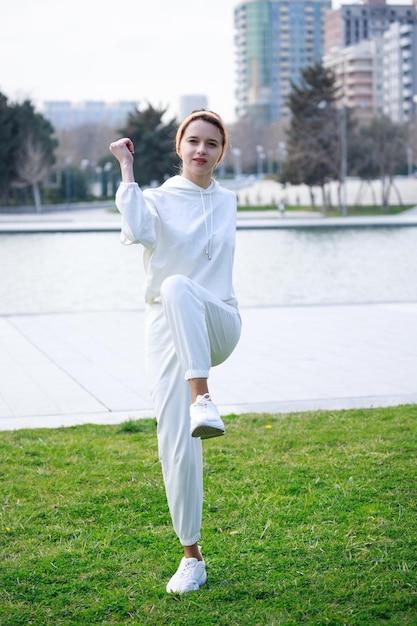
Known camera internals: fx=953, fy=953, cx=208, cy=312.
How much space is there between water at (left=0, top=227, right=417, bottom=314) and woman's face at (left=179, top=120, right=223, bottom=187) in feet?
32.7

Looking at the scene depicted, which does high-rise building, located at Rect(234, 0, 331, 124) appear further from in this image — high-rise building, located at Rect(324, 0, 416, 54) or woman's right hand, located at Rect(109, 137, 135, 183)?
woman's right hand, located at Rect(109, 137, 135, 183)

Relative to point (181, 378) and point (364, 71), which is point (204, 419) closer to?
point (181, 378)

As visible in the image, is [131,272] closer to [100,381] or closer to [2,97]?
[100,381]

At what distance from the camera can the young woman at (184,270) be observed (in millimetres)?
3350

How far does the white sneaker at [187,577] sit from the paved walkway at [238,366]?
305 centimetres

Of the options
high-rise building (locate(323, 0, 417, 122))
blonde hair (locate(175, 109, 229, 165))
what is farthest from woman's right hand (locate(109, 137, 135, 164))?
high-rise building (locate(323, 0, 417, 122))

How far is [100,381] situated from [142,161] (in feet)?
170

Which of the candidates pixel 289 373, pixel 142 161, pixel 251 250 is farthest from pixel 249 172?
pixel 289 373

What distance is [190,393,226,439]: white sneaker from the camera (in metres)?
3.10

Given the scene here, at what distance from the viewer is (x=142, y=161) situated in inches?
2315

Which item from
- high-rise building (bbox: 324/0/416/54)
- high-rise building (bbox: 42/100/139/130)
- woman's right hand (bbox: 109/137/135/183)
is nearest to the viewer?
woman's right hand (bbox: 109/137/135/183)

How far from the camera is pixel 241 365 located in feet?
28.3

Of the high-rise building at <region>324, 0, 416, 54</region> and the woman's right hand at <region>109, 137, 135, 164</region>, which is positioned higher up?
the high-rise building at <region>324, 0, 416, 54</region>

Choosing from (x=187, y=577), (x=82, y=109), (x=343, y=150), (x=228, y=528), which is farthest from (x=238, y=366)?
(x=82, y=109)
